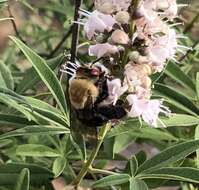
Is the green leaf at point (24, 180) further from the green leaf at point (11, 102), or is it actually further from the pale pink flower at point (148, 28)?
the pale pink flower at point (148, 28)

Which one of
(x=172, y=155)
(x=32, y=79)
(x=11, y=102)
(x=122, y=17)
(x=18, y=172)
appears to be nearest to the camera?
(x=122, y=17)

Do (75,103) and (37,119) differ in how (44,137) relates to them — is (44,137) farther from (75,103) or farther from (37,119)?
(75,103)

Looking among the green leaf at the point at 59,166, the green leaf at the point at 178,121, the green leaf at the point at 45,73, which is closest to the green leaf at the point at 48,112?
the green leaf at the point at 45,73

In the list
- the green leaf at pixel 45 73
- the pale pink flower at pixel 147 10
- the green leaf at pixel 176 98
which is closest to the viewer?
the pale pink flower at pixel 147 10

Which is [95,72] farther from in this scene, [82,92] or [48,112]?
[48,112]

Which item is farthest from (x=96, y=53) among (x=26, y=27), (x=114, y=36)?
(x=26, y=27)

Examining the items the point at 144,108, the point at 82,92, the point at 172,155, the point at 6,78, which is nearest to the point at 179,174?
the point at 172,155
